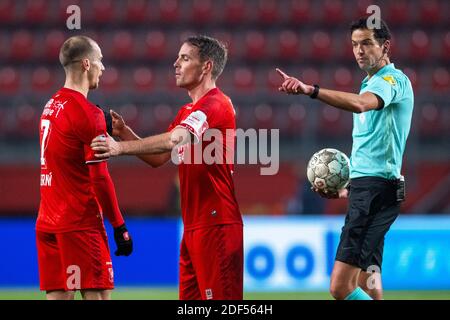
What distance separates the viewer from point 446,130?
14.4 meters

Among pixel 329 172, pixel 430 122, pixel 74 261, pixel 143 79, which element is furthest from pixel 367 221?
pixel 143 79

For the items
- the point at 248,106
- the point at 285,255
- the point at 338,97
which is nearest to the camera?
the point at 338,97

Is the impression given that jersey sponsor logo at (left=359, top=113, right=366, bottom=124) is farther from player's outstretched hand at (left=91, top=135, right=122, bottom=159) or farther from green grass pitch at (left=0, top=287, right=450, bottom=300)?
green grass pitch at (left=0, top=287, right=450, bottom=300)

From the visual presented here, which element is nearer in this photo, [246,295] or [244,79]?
[246,295]

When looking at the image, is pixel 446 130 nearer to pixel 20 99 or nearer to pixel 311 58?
pixel 311 58

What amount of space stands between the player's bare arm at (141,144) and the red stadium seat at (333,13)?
1157 cm

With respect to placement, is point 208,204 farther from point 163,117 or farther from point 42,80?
point 42,80

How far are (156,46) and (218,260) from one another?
432 inches

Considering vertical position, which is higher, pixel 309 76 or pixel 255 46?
pixel 255 46

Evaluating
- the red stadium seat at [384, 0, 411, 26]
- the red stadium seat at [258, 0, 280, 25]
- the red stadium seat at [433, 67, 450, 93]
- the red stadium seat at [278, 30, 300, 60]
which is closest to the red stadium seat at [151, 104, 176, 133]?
the red stadium seat at [278, 30, 300, 60]

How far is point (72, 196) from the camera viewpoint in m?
5.76

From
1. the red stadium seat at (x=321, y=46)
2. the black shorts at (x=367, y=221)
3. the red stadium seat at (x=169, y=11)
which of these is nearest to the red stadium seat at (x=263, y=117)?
the red stadium seat at (x=321, y=46)

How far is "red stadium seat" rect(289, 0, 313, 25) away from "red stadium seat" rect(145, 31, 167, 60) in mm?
2440
